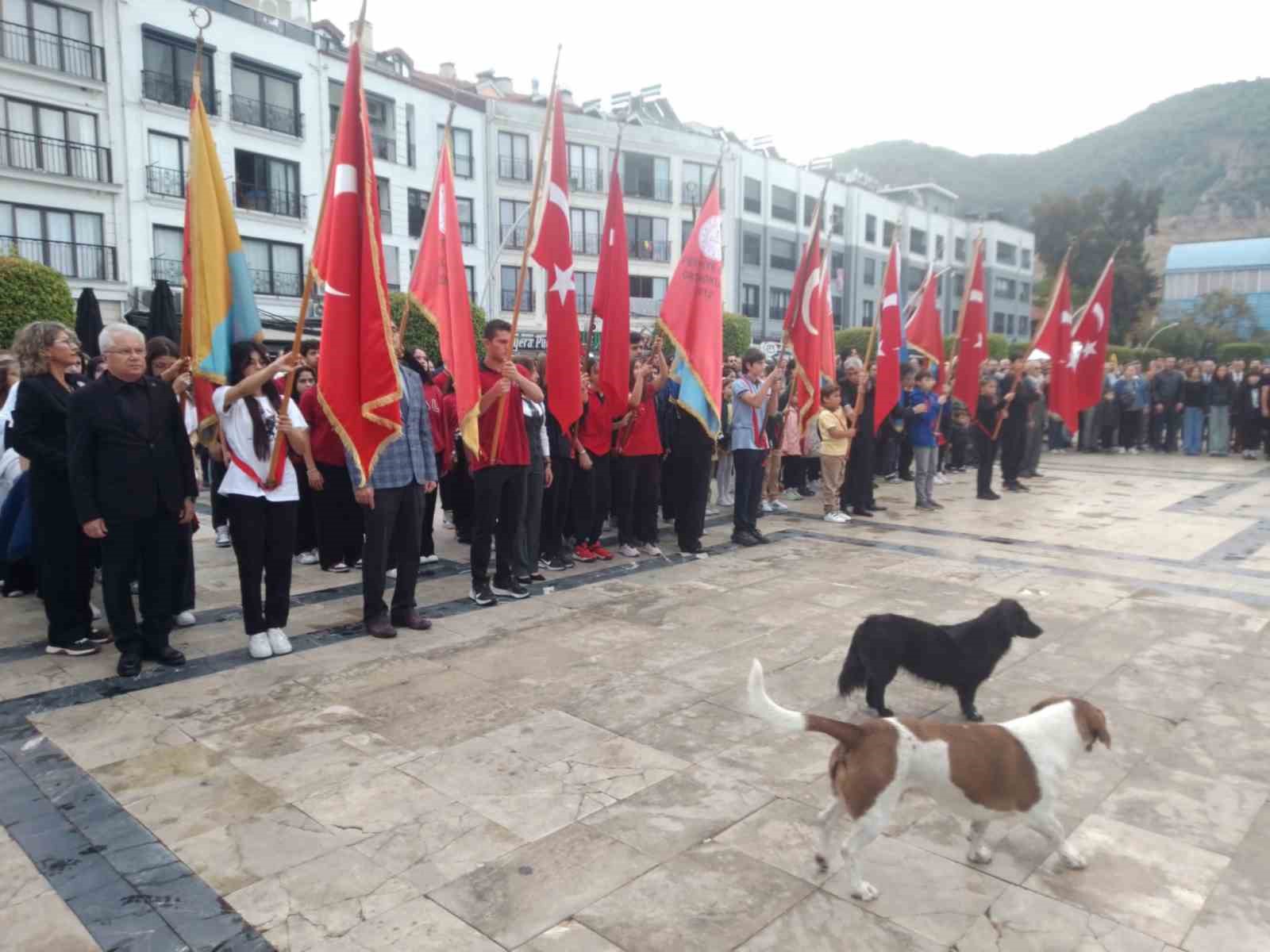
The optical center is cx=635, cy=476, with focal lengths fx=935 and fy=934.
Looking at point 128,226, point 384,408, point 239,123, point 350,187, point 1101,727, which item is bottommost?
point 1101,727

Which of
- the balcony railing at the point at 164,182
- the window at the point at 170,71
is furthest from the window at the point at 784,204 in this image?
the balcony railing at the point at 164,182

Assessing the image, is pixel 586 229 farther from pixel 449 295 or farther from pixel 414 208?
pixel 449 295

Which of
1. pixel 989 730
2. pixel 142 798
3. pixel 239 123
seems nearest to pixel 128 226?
pixel 239 123

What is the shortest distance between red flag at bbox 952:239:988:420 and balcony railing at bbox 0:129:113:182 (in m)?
24.8

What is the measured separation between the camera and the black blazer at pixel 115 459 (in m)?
5.04

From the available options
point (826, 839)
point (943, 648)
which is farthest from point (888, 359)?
point (826, 839)

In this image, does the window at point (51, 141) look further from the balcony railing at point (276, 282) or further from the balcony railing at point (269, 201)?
the balcony railing at point (276, 282)

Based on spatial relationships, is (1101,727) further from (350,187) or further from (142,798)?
(350,187)

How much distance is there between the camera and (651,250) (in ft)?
150

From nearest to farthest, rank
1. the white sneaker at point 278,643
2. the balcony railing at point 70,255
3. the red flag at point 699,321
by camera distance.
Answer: the white sneaker at point 278,643
the red flag at point 699,321
the balcony railing at point 70,255

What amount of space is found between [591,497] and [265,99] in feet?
93.7

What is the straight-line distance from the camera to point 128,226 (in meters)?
27.0

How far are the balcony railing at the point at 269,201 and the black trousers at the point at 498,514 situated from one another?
27.3 m

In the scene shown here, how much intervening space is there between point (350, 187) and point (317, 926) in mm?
4124
